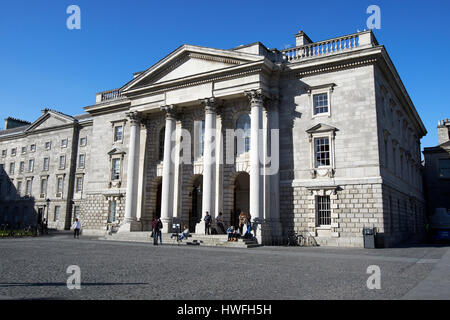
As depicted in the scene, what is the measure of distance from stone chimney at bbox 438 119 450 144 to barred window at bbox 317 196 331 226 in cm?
2927

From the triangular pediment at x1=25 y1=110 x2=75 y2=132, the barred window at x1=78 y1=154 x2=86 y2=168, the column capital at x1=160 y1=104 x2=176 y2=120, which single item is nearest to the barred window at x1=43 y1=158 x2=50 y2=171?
the triangular pediment at x1=25 y1=110 x2=75 y2=132

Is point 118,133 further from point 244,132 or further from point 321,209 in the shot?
point 321,209

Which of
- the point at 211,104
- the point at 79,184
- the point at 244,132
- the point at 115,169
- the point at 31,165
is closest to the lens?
the point at 211,104

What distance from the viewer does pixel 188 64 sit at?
28641 millimetres

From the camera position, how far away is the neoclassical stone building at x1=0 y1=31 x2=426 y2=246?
2291cm

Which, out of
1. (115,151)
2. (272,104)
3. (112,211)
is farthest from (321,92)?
(112,211)

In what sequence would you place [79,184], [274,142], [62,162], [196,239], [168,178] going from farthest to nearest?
[62,162] → [79,184] → [168,178] → [274,142] → [196,239]

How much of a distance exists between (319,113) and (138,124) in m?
14.7

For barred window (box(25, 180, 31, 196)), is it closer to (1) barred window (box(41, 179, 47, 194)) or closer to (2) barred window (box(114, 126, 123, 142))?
(1) barred window (box(41, 179, 47, 194))

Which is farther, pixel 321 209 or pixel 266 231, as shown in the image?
pixel 321 209

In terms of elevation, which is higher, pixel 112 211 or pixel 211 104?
pixel 211 104

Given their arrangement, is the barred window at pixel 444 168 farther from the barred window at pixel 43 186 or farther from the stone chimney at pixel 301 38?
the barred window at pixel 43 186

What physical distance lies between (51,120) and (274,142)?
3525 centimetres
